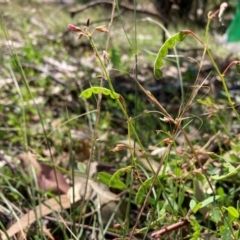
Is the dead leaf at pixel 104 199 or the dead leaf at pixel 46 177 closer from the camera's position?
the dead leaf at pixel 104 199

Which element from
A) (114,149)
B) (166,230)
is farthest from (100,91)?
(166,230)

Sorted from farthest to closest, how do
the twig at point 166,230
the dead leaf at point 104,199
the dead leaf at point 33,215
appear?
the dead leaf at point 104,199 → the dead leaf at point 33,215 → the twig at point 166,230

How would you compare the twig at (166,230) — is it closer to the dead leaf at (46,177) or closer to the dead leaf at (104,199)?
the dead leaf at (104,199)

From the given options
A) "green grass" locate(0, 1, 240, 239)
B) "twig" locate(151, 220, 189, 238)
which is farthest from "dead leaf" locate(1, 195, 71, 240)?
"twig" locate(151, 220, 189, 238)

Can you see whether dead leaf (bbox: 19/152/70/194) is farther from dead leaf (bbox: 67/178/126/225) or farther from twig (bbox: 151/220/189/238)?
twig (bbox: 151/220/189/238)

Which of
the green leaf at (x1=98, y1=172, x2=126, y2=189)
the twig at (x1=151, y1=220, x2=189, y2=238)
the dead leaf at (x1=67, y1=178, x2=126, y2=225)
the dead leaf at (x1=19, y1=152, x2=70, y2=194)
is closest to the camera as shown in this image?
the twig at (x1=151, y1=220, x2=189, y2=238)

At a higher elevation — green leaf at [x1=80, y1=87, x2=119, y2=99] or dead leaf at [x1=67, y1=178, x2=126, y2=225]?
green leaf at [x1=80, y1=87, x2=119, y2=99]

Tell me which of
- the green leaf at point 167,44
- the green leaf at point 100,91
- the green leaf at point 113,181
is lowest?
the green leaf at point 113,181

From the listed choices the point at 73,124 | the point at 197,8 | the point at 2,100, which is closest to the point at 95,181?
the point at 73,124

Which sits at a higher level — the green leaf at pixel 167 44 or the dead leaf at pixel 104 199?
the green leaf at pixel 167 44

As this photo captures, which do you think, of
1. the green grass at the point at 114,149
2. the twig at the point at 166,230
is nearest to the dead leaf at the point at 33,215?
the green grass at the point at 114,149

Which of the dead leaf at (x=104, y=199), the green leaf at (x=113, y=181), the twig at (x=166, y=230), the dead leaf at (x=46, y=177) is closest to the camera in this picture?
the twig at (x=166, y=230)

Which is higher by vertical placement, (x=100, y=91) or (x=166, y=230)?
(x=100, y=91)

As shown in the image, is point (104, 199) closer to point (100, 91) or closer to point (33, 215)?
point (33, 215)
